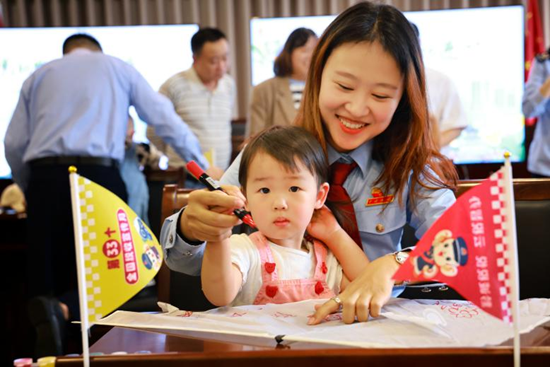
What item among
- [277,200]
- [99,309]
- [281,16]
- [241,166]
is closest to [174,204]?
[241,166]

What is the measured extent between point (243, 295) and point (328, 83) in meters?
0.42

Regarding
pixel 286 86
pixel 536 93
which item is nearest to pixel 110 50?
pixel 286 86

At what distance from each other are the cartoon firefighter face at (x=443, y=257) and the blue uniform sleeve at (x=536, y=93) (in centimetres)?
307

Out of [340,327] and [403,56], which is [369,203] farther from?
[340,327]

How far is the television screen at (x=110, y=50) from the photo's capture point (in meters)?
5.10

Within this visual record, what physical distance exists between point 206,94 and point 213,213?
117 inches

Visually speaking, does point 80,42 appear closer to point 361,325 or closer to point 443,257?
point 361,325

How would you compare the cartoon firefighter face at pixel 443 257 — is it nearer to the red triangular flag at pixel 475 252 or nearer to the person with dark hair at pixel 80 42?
the red triangular flag at pixel 475 252

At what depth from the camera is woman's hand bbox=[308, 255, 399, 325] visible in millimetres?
916

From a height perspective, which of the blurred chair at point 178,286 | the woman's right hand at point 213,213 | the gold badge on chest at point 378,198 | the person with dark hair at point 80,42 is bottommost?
the blurred chair at point 178,286

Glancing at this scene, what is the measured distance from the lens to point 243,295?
121 centimetres

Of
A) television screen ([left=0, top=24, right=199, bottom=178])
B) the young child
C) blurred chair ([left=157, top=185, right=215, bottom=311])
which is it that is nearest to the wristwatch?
the young child

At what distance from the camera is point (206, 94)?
12.6 feet

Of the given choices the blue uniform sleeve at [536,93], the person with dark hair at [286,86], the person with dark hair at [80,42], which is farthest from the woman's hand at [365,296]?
the blue uniform sleeve at [536,93]
